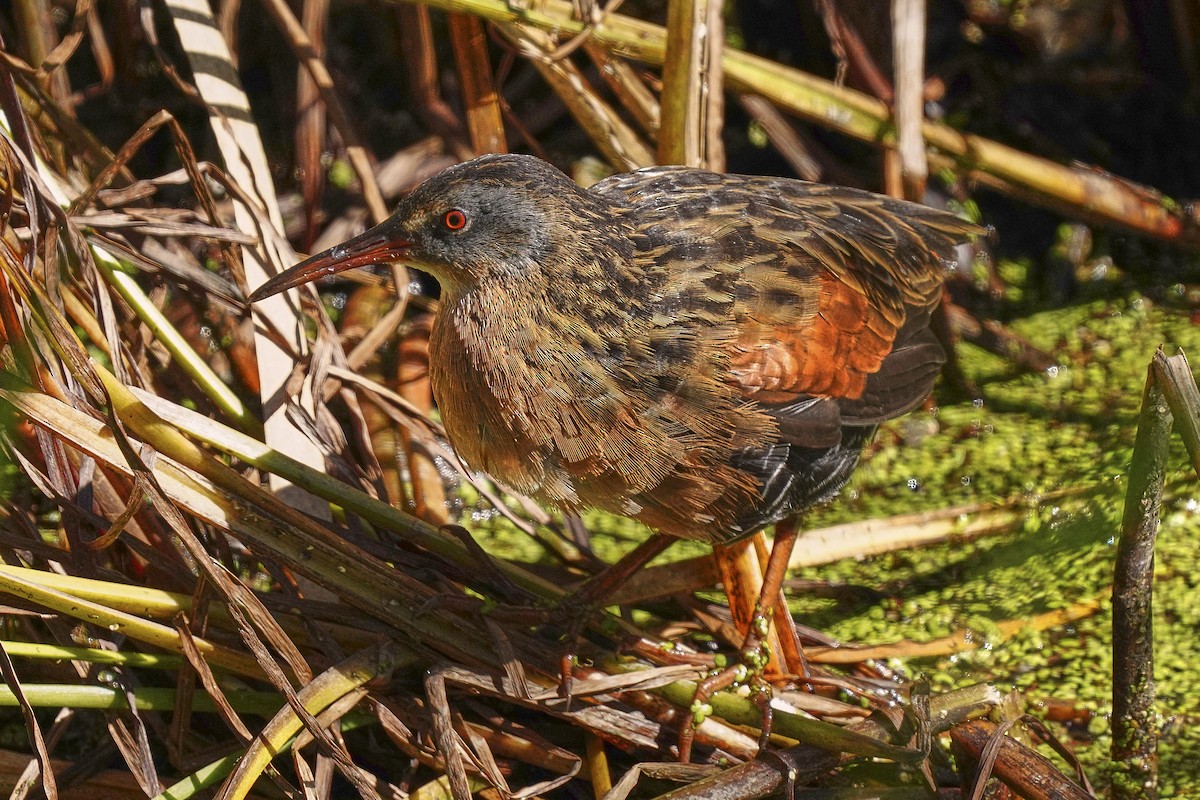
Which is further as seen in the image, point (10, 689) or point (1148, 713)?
point (1148, 713)

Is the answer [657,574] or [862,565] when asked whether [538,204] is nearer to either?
[657,574]

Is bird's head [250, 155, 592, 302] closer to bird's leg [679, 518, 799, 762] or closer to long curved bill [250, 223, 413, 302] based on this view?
long curved bill [250, 223, 413, 302]

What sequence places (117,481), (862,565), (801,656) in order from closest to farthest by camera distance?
(117,481) < (801,656) < (862,565)

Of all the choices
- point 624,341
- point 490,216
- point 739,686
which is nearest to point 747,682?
point 739,686

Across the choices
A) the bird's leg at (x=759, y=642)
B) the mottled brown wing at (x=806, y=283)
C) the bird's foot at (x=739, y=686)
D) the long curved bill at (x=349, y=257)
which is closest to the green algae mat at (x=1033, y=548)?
the bird's leg at (x=759, y=642)

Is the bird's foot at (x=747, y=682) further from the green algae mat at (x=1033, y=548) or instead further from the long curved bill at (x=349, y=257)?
the long curved bill at (x=349, y=257)

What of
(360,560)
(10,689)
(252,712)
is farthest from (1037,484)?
(10,689)

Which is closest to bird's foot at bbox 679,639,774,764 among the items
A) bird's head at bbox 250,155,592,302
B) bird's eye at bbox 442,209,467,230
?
bird's head at bbox 250,155,592,302

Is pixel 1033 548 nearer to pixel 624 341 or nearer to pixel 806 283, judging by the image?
A: pixel 806 283
